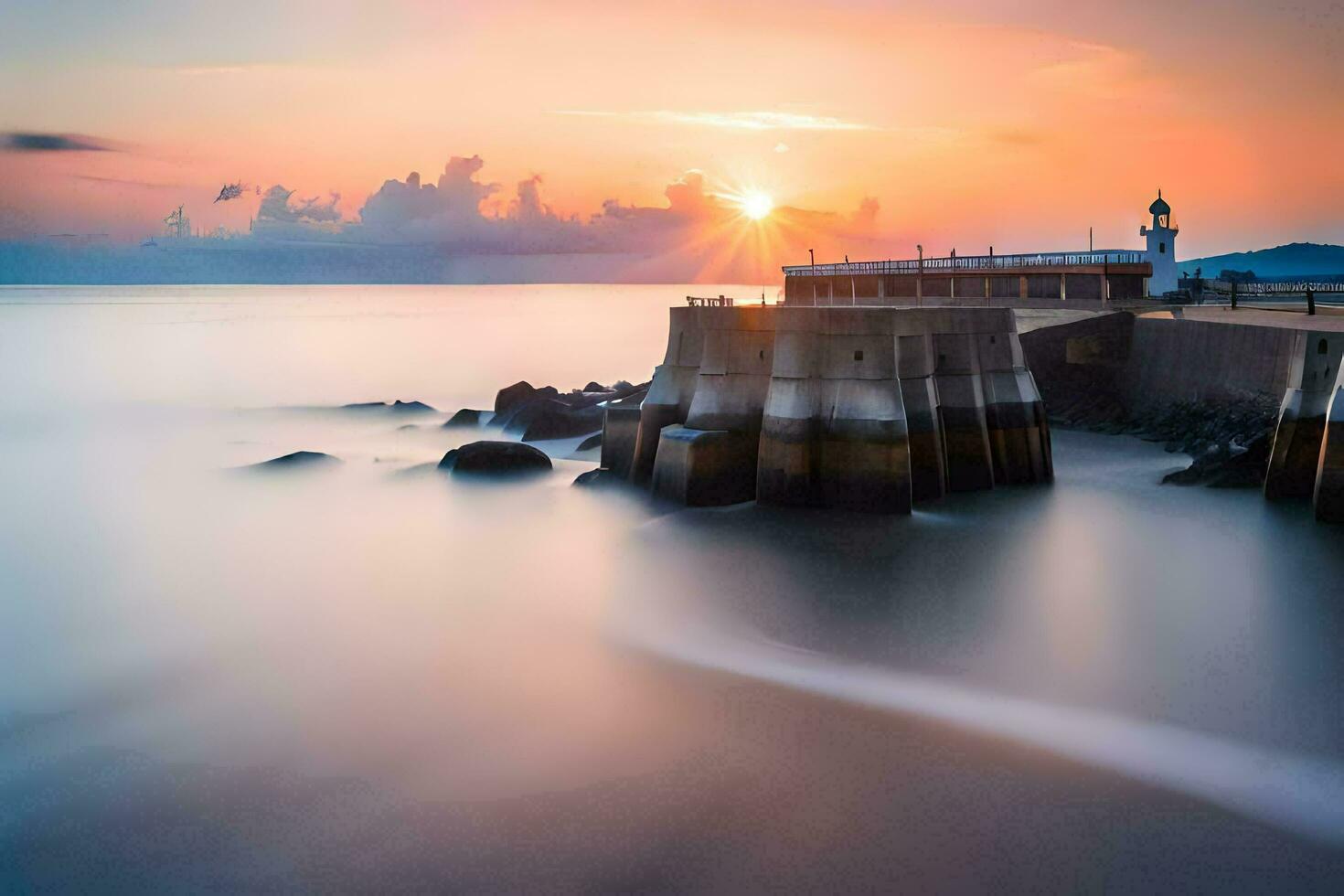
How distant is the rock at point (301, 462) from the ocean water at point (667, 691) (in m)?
3.78

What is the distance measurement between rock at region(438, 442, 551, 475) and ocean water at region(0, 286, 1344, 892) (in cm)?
101

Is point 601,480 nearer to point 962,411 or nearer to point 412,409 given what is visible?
point 962,411

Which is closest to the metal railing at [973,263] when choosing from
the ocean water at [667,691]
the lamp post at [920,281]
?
the lamp post at [920,281]

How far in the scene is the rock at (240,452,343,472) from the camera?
132ft

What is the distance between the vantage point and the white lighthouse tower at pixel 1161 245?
59500mm

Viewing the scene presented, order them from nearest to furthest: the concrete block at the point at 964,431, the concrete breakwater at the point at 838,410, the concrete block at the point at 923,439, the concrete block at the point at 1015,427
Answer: the concrete breakwater at the point at 838,410
the concrete block at the point at 923,439
the concrete block at the point at 964,431
the concrete block at the point at 1015,427

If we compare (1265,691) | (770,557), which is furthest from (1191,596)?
(770,557)

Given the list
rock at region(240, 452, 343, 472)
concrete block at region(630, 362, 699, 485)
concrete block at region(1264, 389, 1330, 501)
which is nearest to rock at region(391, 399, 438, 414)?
rock at region(240, 452, 343, 472)

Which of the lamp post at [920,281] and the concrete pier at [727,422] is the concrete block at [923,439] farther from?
the lamp post at [920,281]

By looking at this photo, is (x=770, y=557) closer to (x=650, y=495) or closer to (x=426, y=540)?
(x=650, y=495)

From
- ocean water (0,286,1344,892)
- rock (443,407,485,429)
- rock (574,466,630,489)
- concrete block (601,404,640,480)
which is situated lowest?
ocean water (0,286,1344,892)

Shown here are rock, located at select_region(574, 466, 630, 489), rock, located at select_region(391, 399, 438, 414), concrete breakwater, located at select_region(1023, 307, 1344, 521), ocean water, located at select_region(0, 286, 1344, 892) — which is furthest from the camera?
rock, located at select_region(391, 399, 438, 414)

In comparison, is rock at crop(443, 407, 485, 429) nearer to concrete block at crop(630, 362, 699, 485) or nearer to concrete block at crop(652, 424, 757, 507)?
concrete block at crop(630, 362, 699, 485)

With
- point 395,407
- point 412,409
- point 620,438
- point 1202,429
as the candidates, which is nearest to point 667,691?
point 620,438
